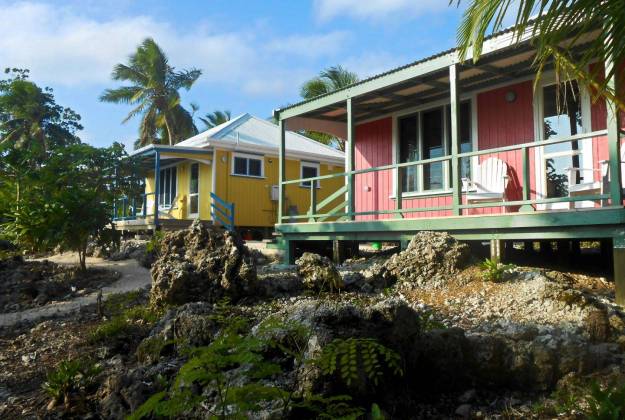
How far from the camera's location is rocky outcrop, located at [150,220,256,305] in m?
6.70

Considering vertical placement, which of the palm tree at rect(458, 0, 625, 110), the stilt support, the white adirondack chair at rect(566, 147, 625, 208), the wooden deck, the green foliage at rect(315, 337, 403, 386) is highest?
the palm tree at rect(458, 0, 625, 110)

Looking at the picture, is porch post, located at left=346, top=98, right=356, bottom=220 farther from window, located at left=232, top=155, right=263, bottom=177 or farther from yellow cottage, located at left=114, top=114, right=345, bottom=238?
window, located at left=232, top=155, right=263, bottom=177

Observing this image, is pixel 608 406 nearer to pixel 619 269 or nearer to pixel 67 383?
pixel 67 383

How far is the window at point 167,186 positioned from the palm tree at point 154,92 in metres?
15.1

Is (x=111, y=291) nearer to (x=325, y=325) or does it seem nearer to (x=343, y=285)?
(x=343, y=285)

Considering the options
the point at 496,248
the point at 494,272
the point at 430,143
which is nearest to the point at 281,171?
the point at 430,143

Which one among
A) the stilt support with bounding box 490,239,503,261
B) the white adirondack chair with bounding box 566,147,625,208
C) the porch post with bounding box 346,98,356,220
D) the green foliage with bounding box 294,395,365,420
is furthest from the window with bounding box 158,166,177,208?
the green foliage with bounding box 294,395,365,420

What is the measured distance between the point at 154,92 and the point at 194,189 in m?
19.4

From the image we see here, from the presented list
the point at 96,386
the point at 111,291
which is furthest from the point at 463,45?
the point at 111,291

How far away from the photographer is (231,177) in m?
19.3

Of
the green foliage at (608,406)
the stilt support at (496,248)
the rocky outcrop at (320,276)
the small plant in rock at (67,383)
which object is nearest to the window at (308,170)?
the stilt support at (496,248)

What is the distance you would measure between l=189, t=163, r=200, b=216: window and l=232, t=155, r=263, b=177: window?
147 centimetres

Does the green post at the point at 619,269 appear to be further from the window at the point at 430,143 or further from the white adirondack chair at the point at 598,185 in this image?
the window at the point at 430,143

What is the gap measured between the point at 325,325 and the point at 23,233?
31.3 feet
